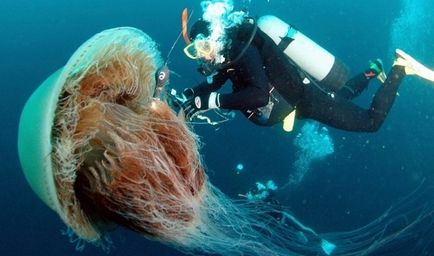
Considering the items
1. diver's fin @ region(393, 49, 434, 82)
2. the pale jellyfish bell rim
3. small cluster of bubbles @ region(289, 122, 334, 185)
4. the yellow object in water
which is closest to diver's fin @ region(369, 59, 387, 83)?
diver's fin @ region(393, 49, 434, 82)

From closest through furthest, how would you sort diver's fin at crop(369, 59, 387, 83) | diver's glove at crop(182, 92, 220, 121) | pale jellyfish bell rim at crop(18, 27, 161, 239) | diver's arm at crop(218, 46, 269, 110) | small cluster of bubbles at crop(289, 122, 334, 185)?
pale jellyfish bell rim at crop(18, 27, 161, 239), diver's glove at crop(182, 92, 220, 121), diver's arm at crop(218, 46, 269, 110), diver's fin at crop(369, 59, 387, 83), small cluster of bubbles at crop(289, 122, 334, 185)

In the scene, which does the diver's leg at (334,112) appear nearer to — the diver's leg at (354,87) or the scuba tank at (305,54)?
the scuba tank at (305,54)

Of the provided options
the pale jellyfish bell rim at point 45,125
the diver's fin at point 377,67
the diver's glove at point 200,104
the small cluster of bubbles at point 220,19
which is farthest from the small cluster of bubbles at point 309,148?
the pale jellyfish bell rim at point 45,125

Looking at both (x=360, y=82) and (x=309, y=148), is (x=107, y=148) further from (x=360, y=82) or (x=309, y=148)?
(x=309, y=148)

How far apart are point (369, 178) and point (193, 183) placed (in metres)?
25.7

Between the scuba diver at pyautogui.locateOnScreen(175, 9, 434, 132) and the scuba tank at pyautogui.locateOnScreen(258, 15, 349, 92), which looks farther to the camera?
the scuba tank at pyautogui.locateOnScreen(258, 15, 349, 92)

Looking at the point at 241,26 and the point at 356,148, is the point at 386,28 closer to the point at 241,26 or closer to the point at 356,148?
the point at 356,148

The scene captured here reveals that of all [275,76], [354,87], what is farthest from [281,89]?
[354,87]

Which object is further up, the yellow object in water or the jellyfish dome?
the yellow object in water

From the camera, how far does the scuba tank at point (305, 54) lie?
258 inches

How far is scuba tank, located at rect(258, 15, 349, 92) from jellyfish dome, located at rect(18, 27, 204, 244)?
3259mm

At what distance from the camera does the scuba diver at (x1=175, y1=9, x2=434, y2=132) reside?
5199 millimetres

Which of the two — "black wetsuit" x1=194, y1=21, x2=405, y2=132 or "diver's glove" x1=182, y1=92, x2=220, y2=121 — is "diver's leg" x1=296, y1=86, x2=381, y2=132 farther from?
"diver's glove" x1=182, y1=92, x2=220, y2=121

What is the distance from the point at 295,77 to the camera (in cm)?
617
